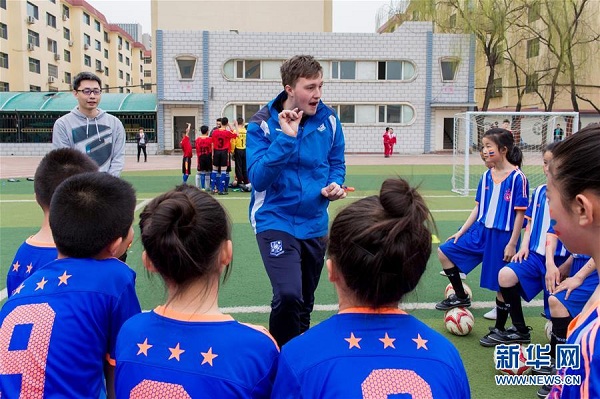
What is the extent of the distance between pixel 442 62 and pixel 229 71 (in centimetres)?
1355

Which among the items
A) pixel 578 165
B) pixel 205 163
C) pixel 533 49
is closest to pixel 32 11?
pixel 533 49

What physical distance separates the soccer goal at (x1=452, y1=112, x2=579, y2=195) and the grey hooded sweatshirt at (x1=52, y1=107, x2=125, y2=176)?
32.5 ft

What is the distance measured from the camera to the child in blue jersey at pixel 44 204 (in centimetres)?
→ 265

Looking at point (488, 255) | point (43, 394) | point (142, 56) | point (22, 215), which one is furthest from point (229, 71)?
point (142, 56)

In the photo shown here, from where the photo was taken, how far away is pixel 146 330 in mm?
1685

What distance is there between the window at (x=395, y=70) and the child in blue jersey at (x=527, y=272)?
3078 cm

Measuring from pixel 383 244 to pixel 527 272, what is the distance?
2.76 meters

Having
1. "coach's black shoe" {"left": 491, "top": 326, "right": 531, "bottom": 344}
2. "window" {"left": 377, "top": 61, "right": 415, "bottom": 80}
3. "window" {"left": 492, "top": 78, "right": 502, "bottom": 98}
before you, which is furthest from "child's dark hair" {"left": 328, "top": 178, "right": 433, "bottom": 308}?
"window" {"left": 492, "top": 78, "right": 502, "bottom": 98}

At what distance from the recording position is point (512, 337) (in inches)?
157

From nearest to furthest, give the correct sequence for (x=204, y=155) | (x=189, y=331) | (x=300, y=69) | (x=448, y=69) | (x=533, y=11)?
(x=189, y=331)
(x=300, y=69)
(x=204, y=155)
(x=533, y=11)
(x=448, y=69)

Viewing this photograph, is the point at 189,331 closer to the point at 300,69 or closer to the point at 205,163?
the point at 300,69

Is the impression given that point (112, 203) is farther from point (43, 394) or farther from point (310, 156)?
point (310, 156)

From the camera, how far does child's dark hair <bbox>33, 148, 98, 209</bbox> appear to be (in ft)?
9.95

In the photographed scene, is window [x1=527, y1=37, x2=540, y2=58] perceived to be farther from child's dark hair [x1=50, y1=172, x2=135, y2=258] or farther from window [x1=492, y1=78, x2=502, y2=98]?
child's dark hair [x1=50, y1=172, x2=135, y2=258]
